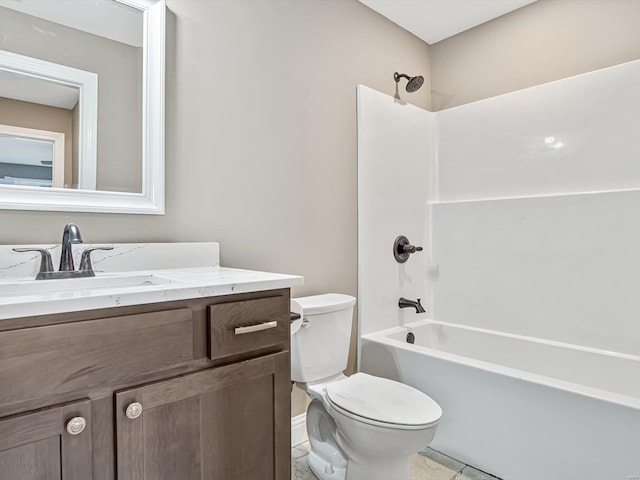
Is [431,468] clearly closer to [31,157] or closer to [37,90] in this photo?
[31,157]

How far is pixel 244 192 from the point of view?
1743 millimetres

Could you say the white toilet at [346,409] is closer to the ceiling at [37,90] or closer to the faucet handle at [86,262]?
the faucet handle at [86,262]

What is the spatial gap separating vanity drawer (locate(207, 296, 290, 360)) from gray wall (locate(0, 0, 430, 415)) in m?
0.62

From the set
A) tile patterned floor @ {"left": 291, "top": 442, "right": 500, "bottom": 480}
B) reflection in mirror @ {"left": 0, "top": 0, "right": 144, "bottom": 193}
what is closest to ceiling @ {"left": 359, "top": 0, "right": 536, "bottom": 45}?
reflection in mirror @ {"left": 0, "top": 0, "right": 144, "bottom": 193}

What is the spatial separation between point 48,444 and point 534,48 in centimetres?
283

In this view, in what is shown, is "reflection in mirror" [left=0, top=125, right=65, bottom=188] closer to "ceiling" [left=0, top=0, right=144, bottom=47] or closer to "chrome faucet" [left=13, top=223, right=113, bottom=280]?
"chrome faucet" [left=13, top=223, right=113, bottom=280]

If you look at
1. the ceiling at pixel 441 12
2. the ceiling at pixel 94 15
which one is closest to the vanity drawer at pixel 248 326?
the ceiling at pixel 94 15

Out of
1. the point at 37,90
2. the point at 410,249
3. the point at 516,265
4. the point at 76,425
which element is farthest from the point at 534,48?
the point at 76,425

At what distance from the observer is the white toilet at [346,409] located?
138 centimetres

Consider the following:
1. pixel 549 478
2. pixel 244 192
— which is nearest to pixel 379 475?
pixel 549 478

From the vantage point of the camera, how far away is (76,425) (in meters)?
0.80

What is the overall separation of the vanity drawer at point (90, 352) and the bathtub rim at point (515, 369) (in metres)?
1.31

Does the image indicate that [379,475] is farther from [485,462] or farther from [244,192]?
[244,192]

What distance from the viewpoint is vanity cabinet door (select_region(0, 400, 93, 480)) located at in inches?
29.0
